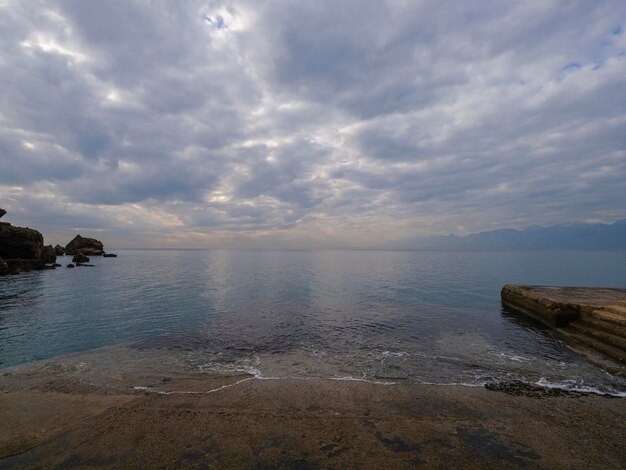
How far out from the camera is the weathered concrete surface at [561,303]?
20078 mm

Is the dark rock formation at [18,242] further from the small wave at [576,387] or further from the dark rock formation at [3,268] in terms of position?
the small wave at [576,387]

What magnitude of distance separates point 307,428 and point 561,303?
74.5ft

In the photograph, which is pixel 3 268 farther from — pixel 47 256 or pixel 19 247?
pixel 47 256

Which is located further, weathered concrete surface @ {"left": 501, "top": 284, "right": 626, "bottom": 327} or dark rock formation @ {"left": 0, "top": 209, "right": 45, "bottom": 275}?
dark rock formation @ {"left": 0, "top": 209, "right": 45, "bottom": 275}

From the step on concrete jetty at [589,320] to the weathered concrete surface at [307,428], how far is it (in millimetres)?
6269

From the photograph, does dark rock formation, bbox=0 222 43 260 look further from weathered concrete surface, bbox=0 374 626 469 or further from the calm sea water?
weathered concrete surface, bbox=0 374 626 469

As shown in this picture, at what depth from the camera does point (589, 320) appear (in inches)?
727

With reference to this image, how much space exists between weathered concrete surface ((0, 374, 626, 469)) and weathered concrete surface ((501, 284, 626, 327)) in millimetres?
12659

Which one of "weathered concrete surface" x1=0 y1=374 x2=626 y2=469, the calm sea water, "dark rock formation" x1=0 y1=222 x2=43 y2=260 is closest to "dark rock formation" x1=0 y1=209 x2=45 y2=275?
"dark rock formation" x1=0 y1=222 x2=43 y2=260

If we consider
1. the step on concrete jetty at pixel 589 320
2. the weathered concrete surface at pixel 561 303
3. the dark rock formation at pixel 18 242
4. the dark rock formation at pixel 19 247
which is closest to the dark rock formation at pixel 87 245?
the dark rock formation at pixel 19 247

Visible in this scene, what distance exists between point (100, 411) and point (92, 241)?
17649cm

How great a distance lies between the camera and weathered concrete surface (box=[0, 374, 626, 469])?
20.9 ft

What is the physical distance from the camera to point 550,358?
14727 millimetres

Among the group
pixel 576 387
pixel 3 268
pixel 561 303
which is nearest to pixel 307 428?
pixel 576 387
